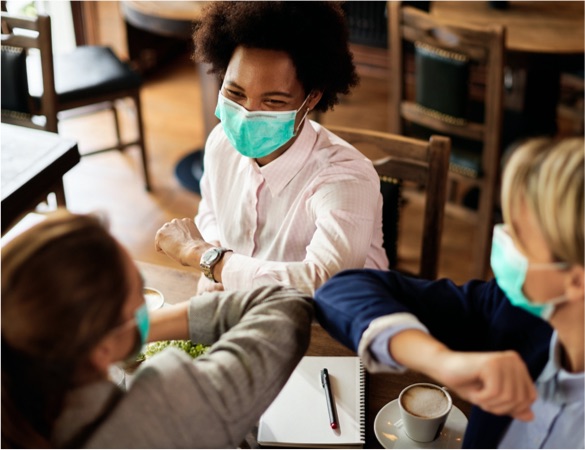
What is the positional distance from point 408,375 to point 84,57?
2587mm

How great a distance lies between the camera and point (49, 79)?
2.76m

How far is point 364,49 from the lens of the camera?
481 cm

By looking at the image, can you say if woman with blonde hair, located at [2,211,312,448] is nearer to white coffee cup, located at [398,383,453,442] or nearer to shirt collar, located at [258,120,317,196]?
white coffee cup, located at [398,383,453,442]

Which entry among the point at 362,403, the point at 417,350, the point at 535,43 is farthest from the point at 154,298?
the point at 535,43

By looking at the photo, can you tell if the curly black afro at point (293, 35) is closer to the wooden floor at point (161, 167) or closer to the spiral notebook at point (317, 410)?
the spiral notebook at point (317, 410)

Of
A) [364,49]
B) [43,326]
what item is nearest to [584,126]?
[364,49]

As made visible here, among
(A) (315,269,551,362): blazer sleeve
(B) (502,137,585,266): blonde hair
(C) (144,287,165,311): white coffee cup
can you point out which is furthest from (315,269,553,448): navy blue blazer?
(C) (144,287,165,311): white coffee cup

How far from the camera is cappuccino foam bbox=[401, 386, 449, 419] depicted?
3.84 ft

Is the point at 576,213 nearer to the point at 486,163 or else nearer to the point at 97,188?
the point at 486,163

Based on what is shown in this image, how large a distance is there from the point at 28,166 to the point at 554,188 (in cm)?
154

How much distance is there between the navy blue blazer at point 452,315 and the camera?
1.04 metres

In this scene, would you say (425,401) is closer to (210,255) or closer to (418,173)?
(210,255)

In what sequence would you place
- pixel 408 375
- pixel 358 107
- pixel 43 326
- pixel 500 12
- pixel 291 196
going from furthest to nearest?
pixel 358 107 < pixel 500 12 < pixel 291 196 < pixel 408 375 < pixel 43 326

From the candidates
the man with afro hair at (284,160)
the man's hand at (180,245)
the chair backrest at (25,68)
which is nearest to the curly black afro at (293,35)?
→ the man with afro hair at (284,160)
